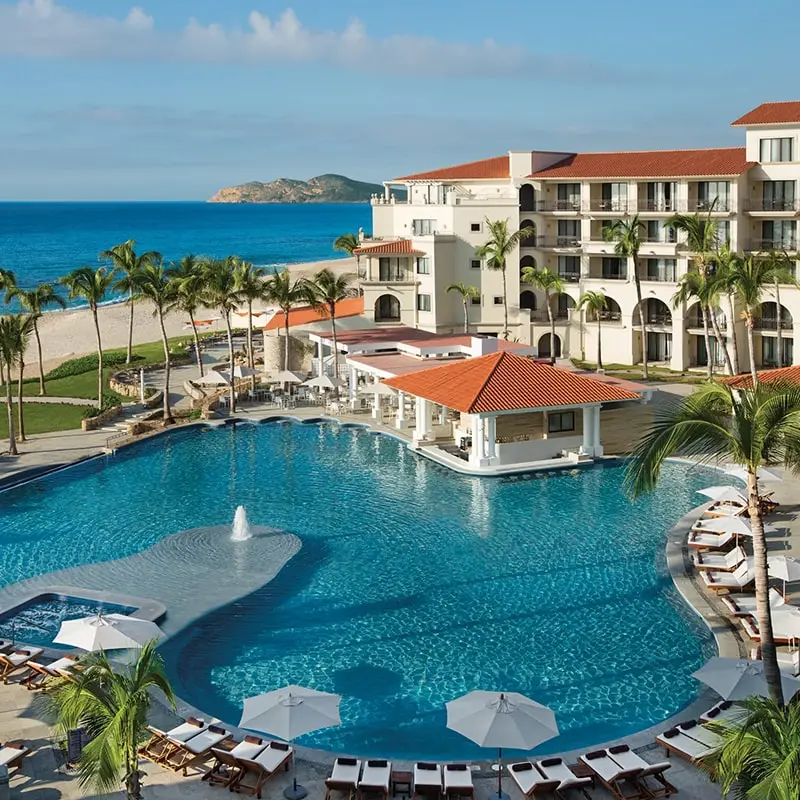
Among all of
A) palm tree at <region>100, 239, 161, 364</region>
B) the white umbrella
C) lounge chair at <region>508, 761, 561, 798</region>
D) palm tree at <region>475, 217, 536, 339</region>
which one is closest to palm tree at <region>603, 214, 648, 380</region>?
palm tree at <region>475, 217, 536, 339</region>

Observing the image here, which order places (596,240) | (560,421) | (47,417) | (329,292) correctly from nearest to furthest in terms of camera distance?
(560,421)
(47,417)
(329,292)
(596,240)

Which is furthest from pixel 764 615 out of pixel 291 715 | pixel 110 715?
pixel 110 715

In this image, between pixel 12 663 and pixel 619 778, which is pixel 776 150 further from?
pixel 12 663

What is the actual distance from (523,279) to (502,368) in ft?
77.5

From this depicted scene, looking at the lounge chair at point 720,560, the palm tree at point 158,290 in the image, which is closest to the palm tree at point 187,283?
the palm tree at point 158,290

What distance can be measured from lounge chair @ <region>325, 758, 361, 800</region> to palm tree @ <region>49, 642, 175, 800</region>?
3224 millimetres

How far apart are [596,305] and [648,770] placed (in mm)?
44786

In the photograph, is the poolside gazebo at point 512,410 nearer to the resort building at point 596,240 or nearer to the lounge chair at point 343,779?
the resort building at point 596,240

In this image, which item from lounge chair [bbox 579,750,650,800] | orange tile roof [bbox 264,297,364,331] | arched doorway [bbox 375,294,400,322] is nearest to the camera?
lounge chair [bbox 579,750,650,800]

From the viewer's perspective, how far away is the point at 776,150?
5584cm

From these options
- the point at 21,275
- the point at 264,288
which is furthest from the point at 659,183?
the point at 21,275

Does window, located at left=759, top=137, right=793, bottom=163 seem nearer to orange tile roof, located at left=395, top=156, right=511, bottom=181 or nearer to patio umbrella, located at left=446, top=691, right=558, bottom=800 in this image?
orange tile roof, located at left=395, top=156, right=511, bottom=181

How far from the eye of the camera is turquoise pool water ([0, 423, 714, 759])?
69.7 feet

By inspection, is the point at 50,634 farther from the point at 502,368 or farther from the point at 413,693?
the point at 502,368
